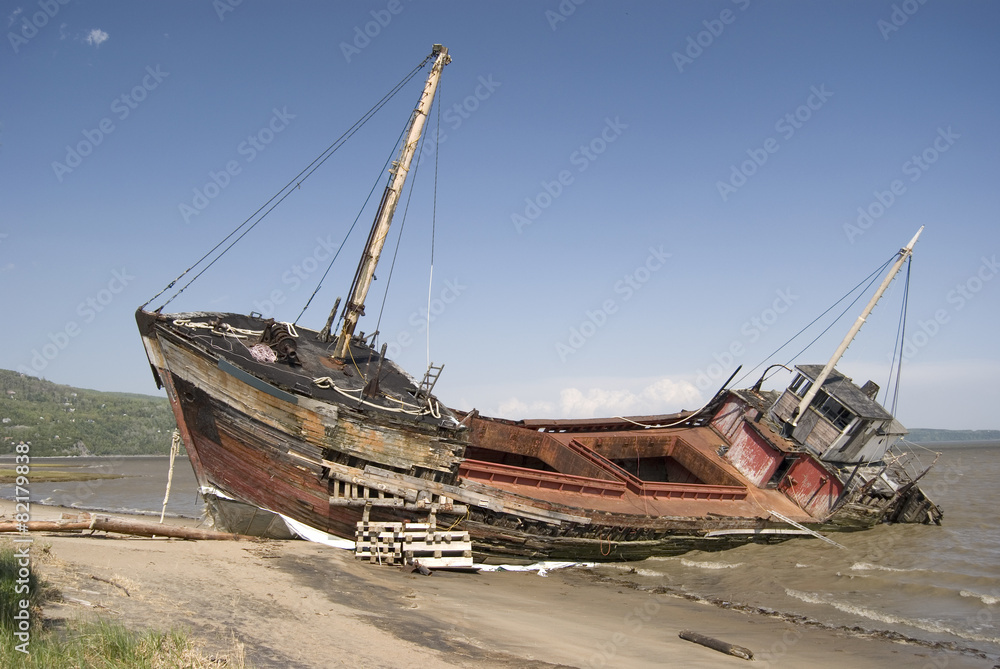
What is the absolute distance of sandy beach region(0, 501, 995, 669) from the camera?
6.99 m

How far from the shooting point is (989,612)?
39.5ft

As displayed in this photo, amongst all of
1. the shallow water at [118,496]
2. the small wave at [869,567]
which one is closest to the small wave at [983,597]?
the small wave at [869,567]

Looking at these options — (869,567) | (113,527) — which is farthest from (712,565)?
(113,527)

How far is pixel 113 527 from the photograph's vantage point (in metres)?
11.5

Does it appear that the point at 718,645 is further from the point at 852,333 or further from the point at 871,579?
the point at 852,333

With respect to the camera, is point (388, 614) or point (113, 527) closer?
point (388, 614)

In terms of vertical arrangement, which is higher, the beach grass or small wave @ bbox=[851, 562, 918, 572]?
small wave @ bbox=[851, 562, 918, 572]

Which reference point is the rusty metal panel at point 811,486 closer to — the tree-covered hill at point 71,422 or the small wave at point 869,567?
the small wave at point 869,567

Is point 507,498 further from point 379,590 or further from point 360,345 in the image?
point 360,345

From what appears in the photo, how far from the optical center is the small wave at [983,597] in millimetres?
12578

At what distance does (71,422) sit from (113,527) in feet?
280

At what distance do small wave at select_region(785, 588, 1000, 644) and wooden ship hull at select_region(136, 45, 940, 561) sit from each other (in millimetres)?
3438

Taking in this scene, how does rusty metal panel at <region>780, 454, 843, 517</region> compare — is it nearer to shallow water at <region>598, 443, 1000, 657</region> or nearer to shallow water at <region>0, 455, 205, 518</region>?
shallow water at <region>598, 443, 1000, 657</region>

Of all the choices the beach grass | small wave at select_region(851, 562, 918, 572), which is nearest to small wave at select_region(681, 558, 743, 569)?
small wave at select_region(851, 562, 918, 572)
